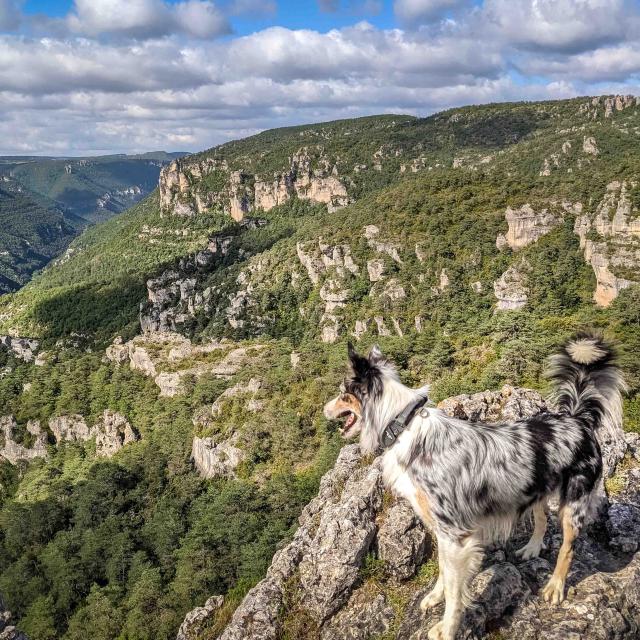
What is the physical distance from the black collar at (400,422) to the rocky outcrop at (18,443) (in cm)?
6902

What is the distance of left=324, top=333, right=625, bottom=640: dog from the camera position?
5.55 meters

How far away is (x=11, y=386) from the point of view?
78.1 metres

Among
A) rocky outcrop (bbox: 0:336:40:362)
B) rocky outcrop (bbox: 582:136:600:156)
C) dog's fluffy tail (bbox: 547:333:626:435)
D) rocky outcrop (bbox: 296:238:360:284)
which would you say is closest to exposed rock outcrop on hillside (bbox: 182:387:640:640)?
dog's fluffy tail (bbox: 547:333:626:435)

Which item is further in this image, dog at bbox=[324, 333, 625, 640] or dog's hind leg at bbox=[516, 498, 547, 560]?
dog's hind leg at bbox=[516, 498, 547, 560]

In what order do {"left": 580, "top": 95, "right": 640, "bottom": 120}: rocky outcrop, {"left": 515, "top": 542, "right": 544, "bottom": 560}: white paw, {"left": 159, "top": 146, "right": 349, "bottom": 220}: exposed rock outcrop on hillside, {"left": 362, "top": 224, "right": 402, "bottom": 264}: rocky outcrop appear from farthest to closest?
{"left": 159, "top": 146, "right": 349, "bottom": 220}: exposed rock outcrop on hillside → {"left": 580, "top": 95, "right": 640, "bottom": 120}: rocky outcrop → {"left": 362, "top": 224, "right": 402, "bottom": 264}: rocky outcrop → {"left": 515, "top": 542, "right": 544, "bottom": 560}: white paw

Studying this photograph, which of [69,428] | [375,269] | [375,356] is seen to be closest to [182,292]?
[375,269]

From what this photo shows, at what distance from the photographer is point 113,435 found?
184 feet

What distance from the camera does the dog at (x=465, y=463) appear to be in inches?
219

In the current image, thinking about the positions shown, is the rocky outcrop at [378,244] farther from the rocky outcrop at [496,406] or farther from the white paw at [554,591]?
the white paw at [554,591]

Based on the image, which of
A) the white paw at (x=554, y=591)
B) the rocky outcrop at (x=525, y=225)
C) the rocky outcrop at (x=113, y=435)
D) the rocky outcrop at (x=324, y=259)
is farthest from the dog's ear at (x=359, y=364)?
the rocky outcrop at (x=324, y=259)

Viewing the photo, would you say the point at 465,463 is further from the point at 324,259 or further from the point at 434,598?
the point at 324,259

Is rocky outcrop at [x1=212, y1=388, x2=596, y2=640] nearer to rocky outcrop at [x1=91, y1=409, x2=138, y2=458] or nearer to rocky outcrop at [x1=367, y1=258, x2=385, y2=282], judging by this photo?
rocky outcrop at [x1=91, y1=409, x2=138, y2=458]

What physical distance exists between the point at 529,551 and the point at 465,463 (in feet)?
9.19

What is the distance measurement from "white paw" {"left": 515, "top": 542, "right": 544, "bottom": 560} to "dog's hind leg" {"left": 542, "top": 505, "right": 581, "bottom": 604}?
23.2 inches
